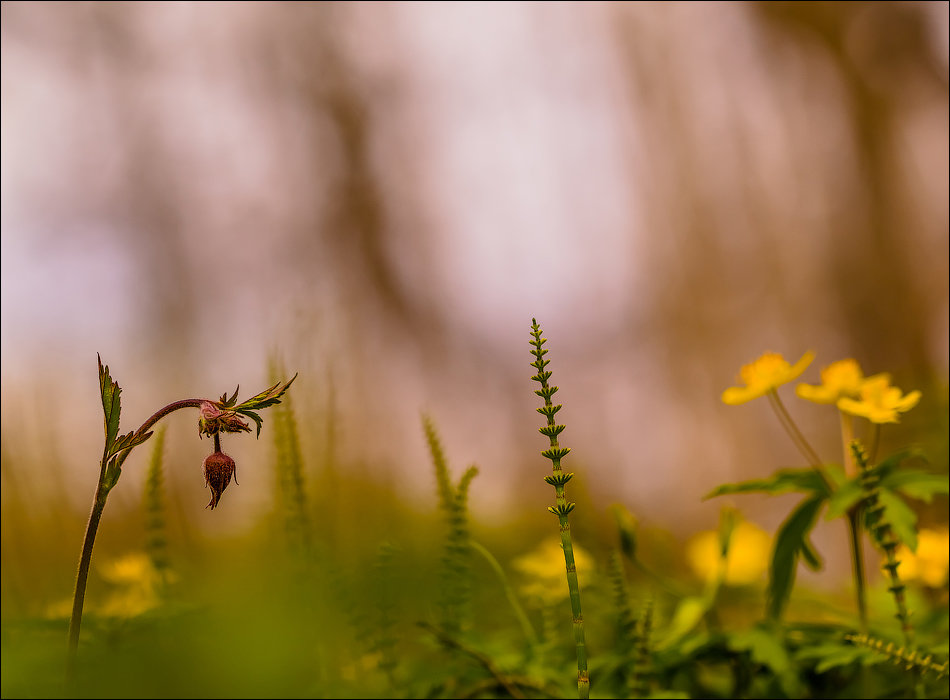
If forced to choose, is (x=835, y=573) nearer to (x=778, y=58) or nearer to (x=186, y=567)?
(x=778, y=58)

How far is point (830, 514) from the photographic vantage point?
2.53 feet

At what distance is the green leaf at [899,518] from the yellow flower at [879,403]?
106mm

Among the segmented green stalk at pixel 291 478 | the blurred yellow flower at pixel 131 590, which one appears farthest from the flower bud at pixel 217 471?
the blurred yellow flower at pixel 131 590

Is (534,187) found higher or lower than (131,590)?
higher

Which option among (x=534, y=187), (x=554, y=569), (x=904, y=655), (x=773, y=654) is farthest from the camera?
(x=534, y=187)

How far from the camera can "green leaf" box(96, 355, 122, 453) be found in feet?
1.56

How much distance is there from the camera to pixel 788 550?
871mm

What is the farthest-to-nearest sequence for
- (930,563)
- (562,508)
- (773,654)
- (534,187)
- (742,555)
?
(534,187), (742,555), (930,563), (773,654), (562,508)

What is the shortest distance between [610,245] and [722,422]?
2.04m

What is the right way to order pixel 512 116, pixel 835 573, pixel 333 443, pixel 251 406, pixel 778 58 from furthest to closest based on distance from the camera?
pixel 512 116
pixel 778 58
pixel 835 573
pixel 333 443
pixel 251 406

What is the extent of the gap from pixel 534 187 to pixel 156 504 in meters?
6.02

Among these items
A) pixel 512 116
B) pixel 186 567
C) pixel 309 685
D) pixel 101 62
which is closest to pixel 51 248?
pixel 101 62

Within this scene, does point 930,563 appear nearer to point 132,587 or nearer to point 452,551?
Result: point 452,551

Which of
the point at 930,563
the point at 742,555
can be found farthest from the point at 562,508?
the point at 742,555
